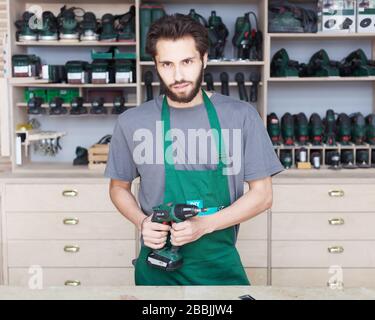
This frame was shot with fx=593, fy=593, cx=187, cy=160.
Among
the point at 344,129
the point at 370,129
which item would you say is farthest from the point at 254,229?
the point at 370,129

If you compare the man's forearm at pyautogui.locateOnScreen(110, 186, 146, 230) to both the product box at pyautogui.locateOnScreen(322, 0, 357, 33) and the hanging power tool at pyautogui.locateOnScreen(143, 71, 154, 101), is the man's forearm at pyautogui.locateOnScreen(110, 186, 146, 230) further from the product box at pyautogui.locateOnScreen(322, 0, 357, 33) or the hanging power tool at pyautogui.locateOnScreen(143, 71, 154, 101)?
the product box at pyautogui.locateOnScreen(322, 0, 357, 33)

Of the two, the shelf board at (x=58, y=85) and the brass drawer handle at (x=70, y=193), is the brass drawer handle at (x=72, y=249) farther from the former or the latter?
the shelf board at (x=58, y=85)

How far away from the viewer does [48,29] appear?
392 centimetres

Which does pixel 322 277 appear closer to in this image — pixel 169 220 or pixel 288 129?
pixel 288 129

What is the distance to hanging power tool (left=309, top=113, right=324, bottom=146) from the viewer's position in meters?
3.95

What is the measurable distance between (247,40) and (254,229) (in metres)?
1.23

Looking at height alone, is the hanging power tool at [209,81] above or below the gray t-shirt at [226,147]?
above

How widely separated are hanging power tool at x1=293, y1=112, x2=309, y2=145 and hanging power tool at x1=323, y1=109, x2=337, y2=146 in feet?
0.45

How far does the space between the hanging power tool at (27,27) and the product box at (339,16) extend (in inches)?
74.6

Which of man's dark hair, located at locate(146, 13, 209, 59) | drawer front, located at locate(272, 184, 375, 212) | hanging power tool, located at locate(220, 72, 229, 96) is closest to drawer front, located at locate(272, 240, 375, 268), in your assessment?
drawer front, located at locate(272, 184, 375, 212)

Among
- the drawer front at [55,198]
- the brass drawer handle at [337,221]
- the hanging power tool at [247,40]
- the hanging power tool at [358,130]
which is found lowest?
the brass drawer handle at [337,221]

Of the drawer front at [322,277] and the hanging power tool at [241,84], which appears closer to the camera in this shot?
the drawer front at [322,277]

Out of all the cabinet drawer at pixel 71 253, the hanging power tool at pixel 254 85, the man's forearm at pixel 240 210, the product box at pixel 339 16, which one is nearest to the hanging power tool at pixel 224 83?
the hanging power tool at pixel 254 85

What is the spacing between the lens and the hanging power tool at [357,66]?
12.8ft
